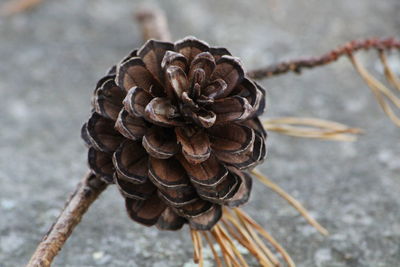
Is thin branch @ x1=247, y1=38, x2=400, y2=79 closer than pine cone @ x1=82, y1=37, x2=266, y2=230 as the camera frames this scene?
No

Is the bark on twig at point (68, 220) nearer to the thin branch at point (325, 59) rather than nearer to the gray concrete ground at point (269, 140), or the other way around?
the gray concrete ground at point (269, 140)

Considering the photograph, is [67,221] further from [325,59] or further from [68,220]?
[325,59]

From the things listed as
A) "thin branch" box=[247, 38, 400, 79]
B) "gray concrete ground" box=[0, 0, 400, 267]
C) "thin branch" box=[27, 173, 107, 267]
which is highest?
"thin branch" box=[247, 38, 400, 79]

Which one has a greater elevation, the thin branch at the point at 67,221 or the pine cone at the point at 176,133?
the pine cone at the point at 176,133

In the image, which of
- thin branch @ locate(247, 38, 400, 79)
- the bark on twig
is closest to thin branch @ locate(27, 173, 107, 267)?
the bark on twig

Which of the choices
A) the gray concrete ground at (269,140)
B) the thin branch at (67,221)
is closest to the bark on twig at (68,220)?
the thin branch at (67,221)

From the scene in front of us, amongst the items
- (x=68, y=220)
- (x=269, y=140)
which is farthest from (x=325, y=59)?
(x=68, y=220)

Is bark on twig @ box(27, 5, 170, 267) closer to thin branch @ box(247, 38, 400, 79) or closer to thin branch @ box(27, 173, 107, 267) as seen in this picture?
thin branch @ box(27, 173, 107, 267)
